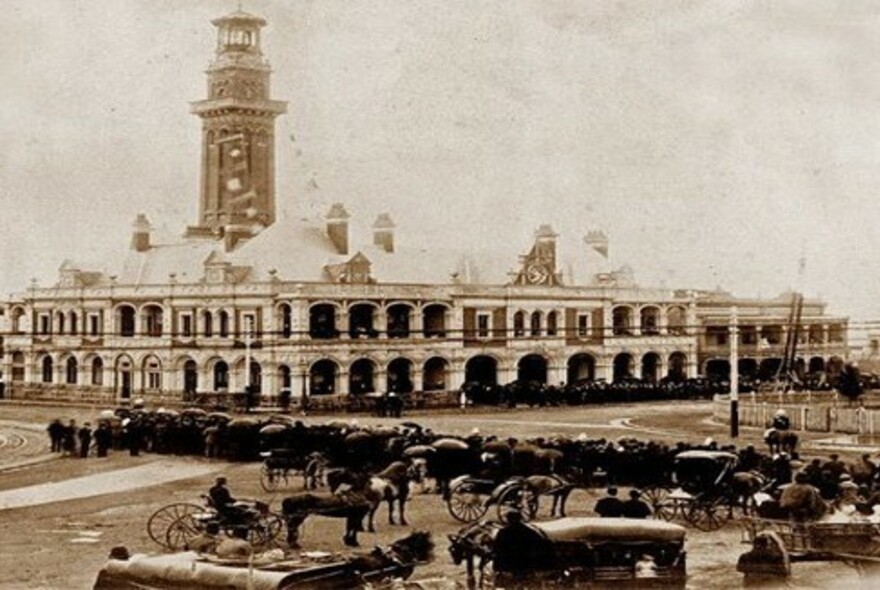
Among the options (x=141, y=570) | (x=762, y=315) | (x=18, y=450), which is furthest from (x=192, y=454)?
(x=762, y=315)

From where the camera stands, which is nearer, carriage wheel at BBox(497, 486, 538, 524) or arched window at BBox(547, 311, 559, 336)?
carriage wheel at BBox(497, 486, 538, 524)

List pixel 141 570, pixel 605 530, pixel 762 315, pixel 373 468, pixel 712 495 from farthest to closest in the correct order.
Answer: pixel 762 315
pixel 373 468
pixel 712 495
pixel 605 530
pixel 141 570

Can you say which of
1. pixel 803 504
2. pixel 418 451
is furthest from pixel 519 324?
pixel 803 504

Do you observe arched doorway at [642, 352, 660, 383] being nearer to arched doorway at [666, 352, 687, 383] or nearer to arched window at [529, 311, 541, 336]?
arched doorway at [666, 352, 687, 383]

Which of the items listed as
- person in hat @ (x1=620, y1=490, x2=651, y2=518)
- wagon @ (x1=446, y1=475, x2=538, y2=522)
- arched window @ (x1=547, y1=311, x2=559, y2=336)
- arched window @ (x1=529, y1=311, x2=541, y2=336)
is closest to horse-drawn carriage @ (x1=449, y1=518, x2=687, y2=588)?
person in hat @ (x1=620, y1=490, x2=651, y2=518)

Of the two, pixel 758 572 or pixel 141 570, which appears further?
pixel 758 572

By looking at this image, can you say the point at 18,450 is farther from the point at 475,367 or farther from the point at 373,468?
the point at 475,367

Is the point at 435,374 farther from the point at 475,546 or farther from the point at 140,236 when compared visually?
the point at 475,546
